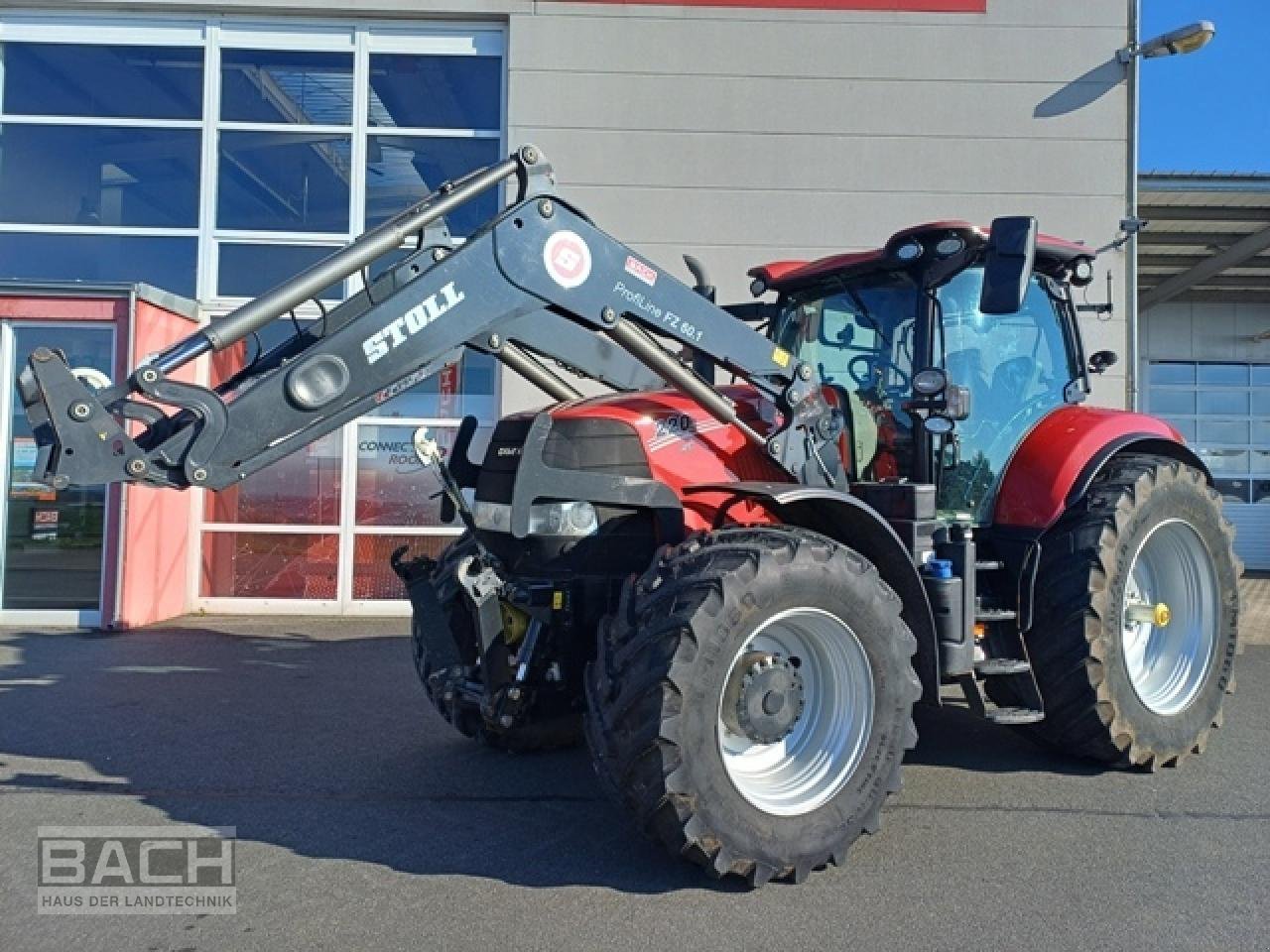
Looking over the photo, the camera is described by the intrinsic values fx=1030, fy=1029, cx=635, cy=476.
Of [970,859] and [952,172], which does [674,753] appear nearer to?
[970,859]

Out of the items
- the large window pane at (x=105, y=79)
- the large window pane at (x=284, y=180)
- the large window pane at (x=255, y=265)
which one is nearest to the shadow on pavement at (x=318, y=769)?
the large window pane at (x=255, y=265)

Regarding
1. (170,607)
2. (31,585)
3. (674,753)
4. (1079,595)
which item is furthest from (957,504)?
(31,585)

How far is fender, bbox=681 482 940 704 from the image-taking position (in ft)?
13.8

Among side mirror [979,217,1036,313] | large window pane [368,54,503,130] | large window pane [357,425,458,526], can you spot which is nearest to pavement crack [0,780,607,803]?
side mirror [979,217,1036,313]

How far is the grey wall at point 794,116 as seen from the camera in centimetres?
1032

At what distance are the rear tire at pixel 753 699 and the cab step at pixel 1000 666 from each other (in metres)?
0.85

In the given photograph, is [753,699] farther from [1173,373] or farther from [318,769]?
[1173,373]

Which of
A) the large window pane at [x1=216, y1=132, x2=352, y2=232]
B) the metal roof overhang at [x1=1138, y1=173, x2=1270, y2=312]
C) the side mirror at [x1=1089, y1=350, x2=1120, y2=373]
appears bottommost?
the side mirror at [x1=1089, y1=350, x2=1120, y2=373]

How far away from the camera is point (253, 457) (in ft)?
12.0

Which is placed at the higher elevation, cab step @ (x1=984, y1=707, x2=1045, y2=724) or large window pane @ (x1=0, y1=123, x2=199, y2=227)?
large window pane @ (x1=0, y1=123, x2=199, y2=227)

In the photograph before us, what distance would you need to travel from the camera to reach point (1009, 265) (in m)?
4.22

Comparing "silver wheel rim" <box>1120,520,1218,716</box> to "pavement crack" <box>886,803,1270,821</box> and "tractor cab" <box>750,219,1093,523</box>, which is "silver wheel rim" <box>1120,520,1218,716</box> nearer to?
"pavement crack" <box>886,803,1270,821</box>

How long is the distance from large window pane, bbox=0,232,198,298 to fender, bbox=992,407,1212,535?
343 inches

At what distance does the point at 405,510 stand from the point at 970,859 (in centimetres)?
763
